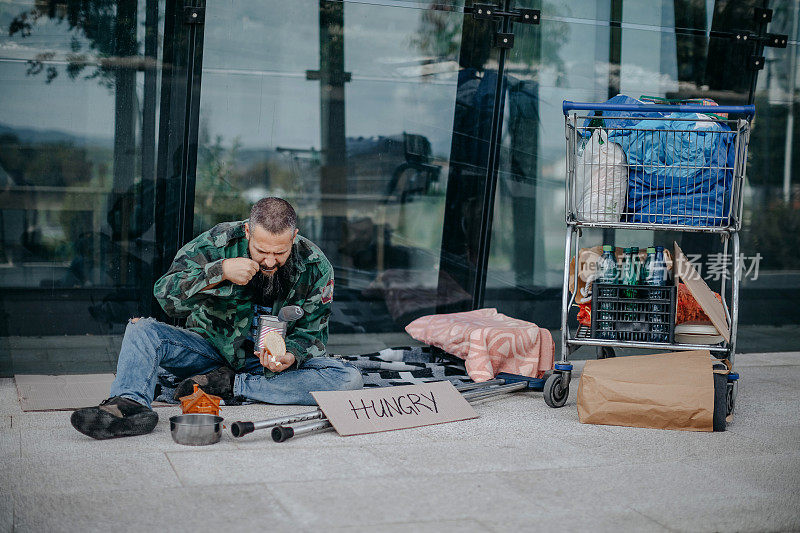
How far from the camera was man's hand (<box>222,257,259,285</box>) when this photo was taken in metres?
3.55

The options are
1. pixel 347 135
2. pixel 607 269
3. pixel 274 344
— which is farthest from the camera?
pixel 347 135

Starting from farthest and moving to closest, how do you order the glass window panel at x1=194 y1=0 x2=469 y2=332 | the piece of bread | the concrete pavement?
the glass window panel at x1=194 y1=0 x2=469 y2=332, the piece of bread, the concrete pavement

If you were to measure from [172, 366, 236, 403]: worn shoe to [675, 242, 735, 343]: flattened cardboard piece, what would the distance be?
2183 millimetres

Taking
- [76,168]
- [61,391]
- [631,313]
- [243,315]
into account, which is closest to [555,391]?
[631,313]

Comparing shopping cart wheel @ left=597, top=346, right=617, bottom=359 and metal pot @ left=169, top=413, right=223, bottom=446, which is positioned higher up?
shopping cart wheel @ left=597, top=346, right=617, bottom=359

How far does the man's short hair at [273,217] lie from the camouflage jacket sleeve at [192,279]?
25cm

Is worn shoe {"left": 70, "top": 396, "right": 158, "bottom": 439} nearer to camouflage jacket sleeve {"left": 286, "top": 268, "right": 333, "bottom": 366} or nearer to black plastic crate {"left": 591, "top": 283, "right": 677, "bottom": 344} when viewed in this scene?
camouflage jacket sleeve {"left": 286, "top": 268, "right": 333, "bottom": 366}

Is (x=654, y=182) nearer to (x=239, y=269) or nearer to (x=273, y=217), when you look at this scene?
(x=273, y=217)

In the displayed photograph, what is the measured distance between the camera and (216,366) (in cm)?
405

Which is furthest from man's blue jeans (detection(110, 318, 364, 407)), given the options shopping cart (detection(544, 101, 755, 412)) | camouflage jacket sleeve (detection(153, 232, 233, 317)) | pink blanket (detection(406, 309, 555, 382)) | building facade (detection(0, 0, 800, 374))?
building facade (detection(0, 0, 800, 374))

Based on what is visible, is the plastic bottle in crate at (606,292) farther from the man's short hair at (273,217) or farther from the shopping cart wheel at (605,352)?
the man's short hair at (273,217)

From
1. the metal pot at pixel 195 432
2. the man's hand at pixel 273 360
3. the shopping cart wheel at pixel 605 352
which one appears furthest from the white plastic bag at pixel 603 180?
the metal pot at pixel 195 432

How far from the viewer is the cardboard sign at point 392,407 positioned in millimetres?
3555

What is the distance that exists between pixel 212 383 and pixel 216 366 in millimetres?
109
